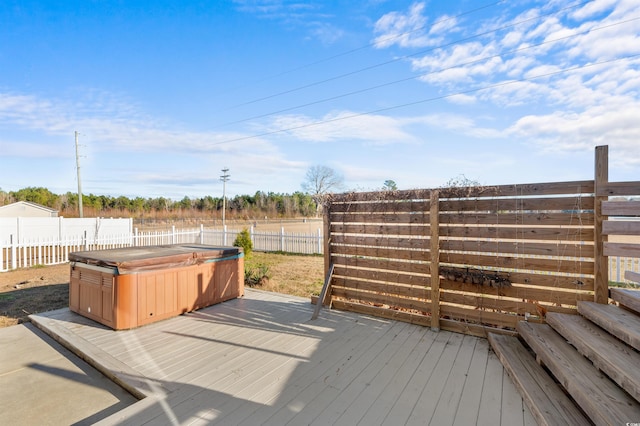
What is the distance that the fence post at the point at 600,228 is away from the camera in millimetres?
2754

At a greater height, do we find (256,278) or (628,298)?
(628,298)

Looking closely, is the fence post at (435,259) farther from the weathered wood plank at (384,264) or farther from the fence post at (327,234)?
the fence post at (327,234)

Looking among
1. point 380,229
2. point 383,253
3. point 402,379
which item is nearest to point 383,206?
point 380,229

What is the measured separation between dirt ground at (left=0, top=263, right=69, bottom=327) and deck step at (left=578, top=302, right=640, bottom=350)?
6772mm

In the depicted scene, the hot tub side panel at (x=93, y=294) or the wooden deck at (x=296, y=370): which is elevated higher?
the hot tub side panel at (x=93, y=294)

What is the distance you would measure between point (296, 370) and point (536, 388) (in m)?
1.86

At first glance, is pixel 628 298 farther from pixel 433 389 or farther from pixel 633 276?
pixel 433 389

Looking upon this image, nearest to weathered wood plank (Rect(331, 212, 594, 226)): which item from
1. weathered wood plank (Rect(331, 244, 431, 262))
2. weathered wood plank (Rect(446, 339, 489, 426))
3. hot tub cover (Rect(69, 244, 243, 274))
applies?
weathered wood plank (Rect(331, 244, 431, 262))

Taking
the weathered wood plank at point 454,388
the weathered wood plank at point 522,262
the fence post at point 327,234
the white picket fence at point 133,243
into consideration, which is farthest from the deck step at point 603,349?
the white picket fence at point 133,243

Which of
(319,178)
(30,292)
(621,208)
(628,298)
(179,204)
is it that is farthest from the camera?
(179,204)

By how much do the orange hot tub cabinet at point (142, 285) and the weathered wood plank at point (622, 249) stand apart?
4.75 metres

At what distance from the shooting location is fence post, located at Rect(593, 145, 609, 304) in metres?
2.75

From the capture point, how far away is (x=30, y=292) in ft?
18.2

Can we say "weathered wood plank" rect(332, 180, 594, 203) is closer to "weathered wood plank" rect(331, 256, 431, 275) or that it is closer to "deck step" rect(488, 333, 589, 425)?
"weathered wood plank" rect(331, 256, 431, 275)
